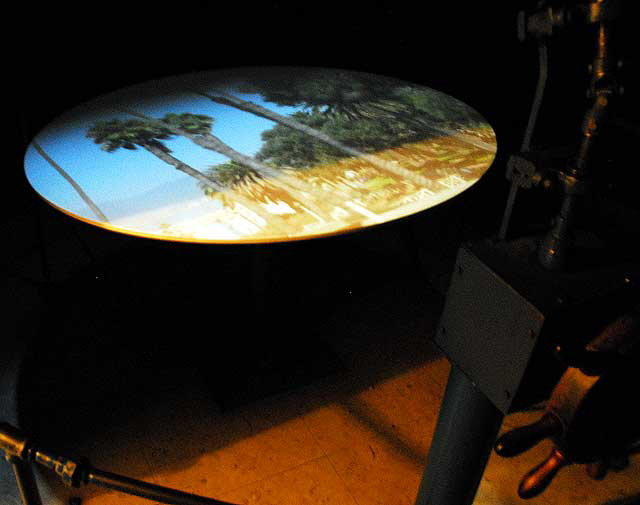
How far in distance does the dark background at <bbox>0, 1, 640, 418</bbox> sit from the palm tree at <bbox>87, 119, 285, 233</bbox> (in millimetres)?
499

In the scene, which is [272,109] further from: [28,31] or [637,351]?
[637,351]

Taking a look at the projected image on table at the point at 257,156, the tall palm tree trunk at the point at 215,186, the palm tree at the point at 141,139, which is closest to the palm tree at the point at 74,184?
the projected image on table at the point at 257,156

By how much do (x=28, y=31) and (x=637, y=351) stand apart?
111 inches

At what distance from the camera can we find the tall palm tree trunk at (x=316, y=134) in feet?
5.36

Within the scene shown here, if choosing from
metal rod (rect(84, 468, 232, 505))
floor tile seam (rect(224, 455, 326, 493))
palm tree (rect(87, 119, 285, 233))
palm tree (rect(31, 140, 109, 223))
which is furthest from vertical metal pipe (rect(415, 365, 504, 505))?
palm tree (rect(31, 140, 109, 223))

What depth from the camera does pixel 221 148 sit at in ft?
5.89

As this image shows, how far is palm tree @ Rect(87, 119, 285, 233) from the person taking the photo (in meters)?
1.61

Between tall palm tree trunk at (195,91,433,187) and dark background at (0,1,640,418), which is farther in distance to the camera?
dark background at (0,1,640,418)

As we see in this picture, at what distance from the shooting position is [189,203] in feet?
4.89

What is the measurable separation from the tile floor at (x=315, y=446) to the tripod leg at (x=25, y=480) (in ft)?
2.78

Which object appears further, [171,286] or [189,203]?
[171,286]

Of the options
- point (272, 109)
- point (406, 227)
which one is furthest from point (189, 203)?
point (406, 227)

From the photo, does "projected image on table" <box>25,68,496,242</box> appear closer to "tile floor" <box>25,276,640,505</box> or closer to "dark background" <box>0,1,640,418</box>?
"dark background" <box>0,1,640,418</box>

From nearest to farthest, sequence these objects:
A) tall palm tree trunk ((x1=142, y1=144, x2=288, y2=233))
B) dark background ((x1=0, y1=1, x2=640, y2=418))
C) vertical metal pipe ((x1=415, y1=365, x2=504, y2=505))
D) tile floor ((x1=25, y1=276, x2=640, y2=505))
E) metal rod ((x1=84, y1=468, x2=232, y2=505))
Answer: metal rod ((x1=84, y1=468, x2=232, y2=505))
vertical metal pipe ((x1=415, y1=365, x2=504, y2=505))
tall palm tree trunk ((x1=142, y1=144, x2=288, y2=233))
tile floor ((x1=25, y1=276, x2=640, y2=505))
dark background ((x1=0, y1=1, x2=640, y2=418))
